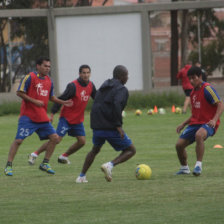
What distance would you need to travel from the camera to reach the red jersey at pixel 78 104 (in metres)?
12.9

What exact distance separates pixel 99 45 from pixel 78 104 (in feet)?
56.9

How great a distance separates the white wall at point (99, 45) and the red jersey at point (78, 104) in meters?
16.9

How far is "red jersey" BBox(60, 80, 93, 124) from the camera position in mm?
12930

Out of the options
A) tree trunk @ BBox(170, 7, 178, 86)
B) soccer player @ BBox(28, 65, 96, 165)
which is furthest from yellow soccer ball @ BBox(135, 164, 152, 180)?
tree trunk @ BBox(170, 7, 178, 86)

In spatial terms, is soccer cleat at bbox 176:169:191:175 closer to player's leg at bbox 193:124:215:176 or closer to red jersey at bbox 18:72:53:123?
player's leg at bbox 193:124:215:176

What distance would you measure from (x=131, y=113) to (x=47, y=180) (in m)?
16.2

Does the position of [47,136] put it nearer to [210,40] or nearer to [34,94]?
[34,94]

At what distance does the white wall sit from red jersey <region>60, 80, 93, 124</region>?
16.9 meters

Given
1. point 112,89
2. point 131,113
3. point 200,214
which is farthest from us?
point 131,113

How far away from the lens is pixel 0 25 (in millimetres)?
30578

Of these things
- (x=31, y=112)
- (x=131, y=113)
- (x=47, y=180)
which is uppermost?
(x=31, y=112)

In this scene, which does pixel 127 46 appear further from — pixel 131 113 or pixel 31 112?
pixel 31 112

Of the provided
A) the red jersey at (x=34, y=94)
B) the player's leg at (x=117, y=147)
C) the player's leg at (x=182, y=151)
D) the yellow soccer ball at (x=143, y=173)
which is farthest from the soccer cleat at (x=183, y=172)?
the red jersey at (x=34, y=94)

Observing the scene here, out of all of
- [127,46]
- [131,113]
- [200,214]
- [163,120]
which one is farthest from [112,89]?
[127,46]
